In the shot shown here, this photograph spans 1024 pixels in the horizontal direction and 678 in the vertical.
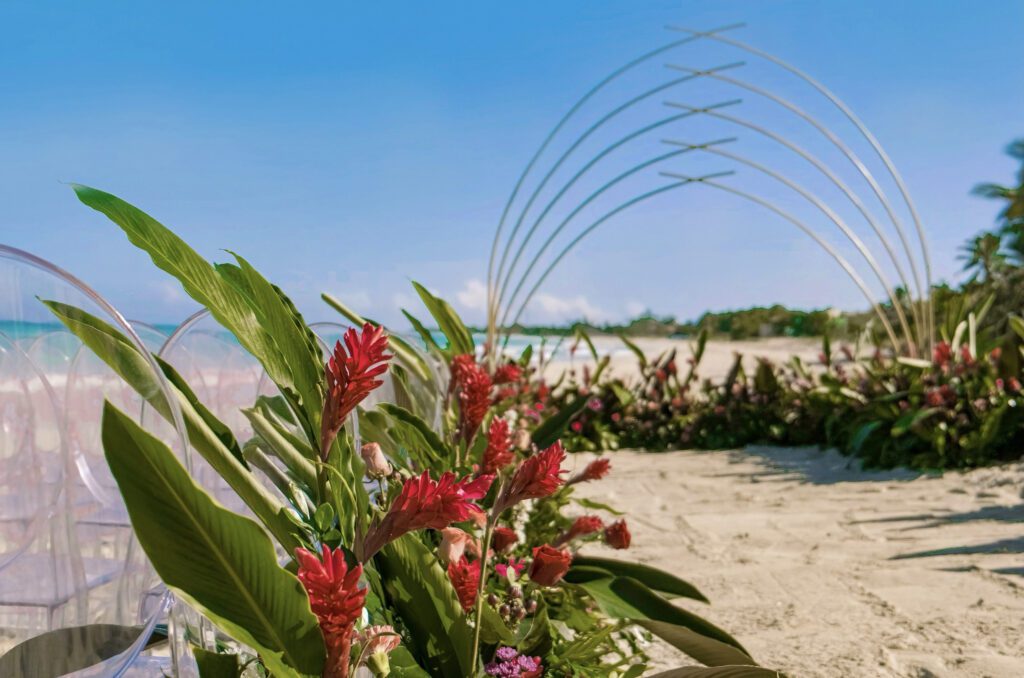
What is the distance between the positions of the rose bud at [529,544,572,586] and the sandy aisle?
4.34ft

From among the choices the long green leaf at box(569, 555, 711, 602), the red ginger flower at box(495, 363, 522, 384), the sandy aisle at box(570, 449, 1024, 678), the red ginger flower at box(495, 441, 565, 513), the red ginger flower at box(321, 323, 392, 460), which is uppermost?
the red ginger flower at box(321, 323, 392, 460)

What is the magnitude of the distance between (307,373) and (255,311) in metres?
0.10

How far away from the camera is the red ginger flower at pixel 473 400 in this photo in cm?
173

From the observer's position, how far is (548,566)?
142 cm

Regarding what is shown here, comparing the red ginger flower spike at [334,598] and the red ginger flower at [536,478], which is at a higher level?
the red ginger flower at [536,478]

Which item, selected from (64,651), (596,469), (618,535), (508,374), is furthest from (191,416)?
(508,374)

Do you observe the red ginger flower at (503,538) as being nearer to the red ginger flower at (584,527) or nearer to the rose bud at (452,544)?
the red ginger flower at (584,527)

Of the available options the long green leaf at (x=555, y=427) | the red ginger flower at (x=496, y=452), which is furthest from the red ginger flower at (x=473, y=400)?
the long green leaf at (x=555, y=427)

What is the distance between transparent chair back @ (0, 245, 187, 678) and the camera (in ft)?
3.52

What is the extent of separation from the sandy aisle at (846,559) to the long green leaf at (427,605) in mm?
1485

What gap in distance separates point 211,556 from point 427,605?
51 cm

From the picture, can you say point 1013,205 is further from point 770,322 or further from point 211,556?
point 211,556

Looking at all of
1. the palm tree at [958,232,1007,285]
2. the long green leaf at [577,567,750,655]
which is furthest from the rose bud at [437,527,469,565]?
the palm tree at [958,232,1007,285]

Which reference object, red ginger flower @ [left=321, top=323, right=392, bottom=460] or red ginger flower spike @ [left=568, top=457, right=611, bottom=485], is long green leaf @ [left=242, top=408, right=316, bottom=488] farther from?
red ginger flower spike @ [left=568, top=457, right=611, bottom=485]
